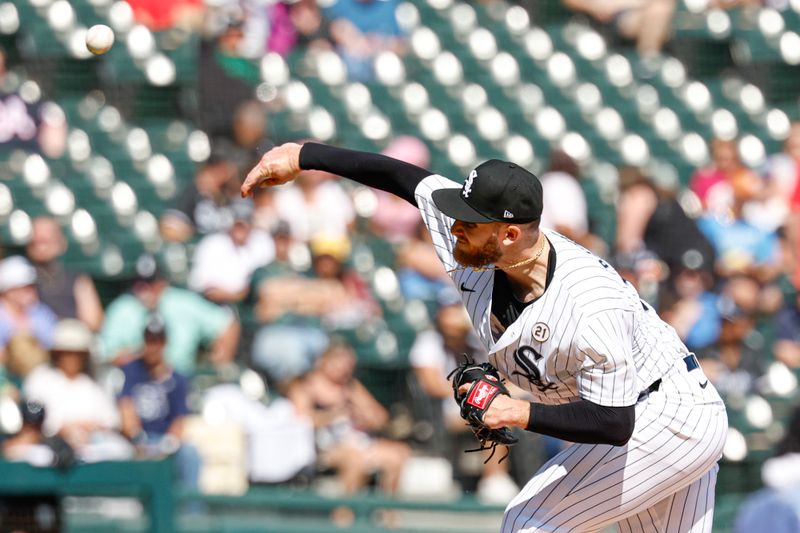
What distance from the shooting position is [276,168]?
14.1 ft

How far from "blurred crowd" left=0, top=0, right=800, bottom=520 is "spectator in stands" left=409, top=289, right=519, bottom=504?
11 millimetres

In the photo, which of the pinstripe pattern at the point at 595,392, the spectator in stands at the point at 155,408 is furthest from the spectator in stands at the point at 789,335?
the pinstripe pattern at the point at 595,392

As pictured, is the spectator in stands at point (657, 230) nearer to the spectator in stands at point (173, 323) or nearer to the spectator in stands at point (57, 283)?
the spectator in stands at point (173, 323)

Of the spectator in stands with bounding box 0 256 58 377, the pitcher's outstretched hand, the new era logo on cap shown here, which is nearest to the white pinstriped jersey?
the new era logo on cap

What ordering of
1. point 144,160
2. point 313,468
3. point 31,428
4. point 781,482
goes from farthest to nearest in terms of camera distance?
point 144,160
point 313,468
point 781,482
point 31,428

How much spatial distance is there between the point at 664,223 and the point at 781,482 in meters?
2.24

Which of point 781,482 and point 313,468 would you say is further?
point 313,468

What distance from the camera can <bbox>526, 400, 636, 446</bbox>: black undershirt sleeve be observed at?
377 cm

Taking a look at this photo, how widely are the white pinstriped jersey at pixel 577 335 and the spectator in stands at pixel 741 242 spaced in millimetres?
4794

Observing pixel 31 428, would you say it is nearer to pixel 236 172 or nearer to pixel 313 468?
pixel 313 468

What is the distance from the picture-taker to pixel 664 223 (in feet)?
29.1

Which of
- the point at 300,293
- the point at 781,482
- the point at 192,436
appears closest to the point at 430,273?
the point at 300,293

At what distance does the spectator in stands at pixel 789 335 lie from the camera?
8.41 m

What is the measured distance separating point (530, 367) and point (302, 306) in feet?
14.4
